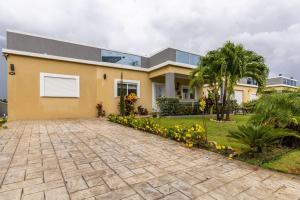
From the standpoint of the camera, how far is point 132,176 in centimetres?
264

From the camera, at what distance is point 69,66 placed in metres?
10.9

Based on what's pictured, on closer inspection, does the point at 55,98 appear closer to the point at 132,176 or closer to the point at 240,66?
the point at 132,176

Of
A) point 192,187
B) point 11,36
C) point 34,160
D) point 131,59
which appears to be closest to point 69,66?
point 11,36

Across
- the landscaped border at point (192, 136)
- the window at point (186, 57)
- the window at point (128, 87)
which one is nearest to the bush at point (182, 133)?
the landscaped border at point (192, 136)

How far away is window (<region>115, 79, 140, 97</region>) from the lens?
41.0ft

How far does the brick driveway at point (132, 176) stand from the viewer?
7.03 ft

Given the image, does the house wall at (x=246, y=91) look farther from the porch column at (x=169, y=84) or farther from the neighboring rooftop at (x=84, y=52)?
the porch column at (x=169, y=84)

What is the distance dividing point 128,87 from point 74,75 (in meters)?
3.72

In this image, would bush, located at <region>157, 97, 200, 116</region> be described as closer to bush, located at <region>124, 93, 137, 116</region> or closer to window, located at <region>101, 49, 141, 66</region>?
bush, located at <region>124, 93, 137, 116</region>

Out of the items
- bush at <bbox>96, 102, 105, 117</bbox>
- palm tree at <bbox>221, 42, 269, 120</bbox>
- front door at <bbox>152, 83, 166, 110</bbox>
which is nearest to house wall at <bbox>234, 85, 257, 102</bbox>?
front door at <bbox>152, 83, 166, 110</bbox>

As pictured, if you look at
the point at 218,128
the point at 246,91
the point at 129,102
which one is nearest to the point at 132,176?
the point at 218,128

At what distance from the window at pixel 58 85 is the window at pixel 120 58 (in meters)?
2.85

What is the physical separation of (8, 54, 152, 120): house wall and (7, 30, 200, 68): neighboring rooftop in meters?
0.82

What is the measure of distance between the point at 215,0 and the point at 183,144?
8104 mm
